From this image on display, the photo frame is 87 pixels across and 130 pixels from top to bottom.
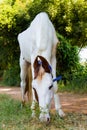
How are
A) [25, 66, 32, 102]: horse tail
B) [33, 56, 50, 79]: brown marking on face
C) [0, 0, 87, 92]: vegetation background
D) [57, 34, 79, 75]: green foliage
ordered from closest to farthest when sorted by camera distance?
[33, 56, 50, 79]: brown marking on face, [25, 66, 32, 102]: horse tail, [0, 0, 87, 92]: vegetation background, [57, 34, 79, 75]: green foliage

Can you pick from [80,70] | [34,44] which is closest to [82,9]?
[80,70]

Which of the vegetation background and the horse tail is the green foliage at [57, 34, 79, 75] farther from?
the horse tail

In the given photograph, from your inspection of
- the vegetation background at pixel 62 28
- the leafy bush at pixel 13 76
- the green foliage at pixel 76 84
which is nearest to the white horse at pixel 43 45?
the green foliage at pixel 76 84

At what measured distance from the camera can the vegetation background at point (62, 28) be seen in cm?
1634

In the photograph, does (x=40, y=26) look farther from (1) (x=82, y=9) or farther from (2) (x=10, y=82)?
(2) (x=10, y=82)

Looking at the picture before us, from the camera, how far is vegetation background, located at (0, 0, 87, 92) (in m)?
16.3

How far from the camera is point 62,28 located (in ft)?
57.9

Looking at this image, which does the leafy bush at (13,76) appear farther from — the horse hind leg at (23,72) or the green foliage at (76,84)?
the horse hind leg at (23,72)

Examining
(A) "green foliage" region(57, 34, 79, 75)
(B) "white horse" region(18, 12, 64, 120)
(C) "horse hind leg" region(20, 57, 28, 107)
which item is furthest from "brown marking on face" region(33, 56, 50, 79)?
(A) "green foliage" region(57, 34, 79, 75)

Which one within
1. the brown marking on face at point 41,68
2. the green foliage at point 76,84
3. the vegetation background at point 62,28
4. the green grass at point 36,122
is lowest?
the green grass at point 36,122

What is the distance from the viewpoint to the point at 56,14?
17.1m

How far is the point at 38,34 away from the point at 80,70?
994cm

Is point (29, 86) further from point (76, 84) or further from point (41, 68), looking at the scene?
point (76, 84)

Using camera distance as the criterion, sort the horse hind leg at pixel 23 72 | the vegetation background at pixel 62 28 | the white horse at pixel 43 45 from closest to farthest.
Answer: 1. the white horse at pixel 43 45
2. the horse hind leg at pixel 23 72
3. the vegetation background at pixel 62 28
